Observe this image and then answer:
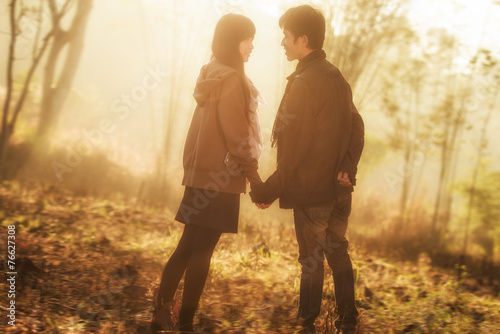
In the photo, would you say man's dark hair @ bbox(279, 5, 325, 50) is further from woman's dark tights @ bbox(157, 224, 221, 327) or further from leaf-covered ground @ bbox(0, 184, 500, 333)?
leaf-covered ground @ bbox(0, 184, 500, 333)

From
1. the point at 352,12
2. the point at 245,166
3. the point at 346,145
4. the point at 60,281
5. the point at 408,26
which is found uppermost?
the point at 408,26

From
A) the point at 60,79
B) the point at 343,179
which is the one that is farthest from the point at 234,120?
the point at 60,79

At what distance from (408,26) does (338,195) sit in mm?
10753

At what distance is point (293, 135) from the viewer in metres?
2.57

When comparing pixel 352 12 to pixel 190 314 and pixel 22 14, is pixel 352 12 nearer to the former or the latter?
pixel 22 14

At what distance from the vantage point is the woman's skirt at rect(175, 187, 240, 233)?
2.44m

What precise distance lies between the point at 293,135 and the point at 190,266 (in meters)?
0.91

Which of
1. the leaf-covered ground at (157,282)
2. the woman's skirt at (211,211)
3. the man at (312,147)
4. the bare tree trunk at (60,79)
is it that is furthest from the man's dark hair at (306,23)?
the bare tree trunk at (60,79)

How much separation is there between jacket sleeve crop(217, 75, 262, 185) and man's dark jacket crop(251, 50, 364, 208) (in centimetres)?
26

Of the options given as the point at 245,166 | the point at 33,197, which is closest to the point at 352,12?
the point at 33,197

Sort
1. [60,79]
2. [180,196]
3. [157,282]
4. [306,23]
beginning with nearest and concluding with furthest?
[306,23], [157,282], [180,196], [60,79]

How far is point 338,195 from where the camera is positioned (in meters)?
2.59

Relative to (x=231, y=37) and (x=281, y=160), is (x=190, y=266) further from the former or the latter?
(x=231, y=37)

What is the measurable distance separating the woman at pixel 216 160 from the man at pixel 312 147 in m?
0.20
